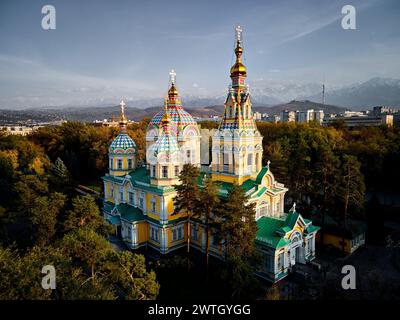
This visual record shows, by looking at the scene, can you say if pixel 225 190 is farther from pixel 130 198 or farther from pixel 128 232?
pixel 130 198

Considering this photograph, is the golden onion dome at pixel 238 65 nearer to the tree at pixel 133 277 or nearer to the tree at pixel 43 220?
the tree at pixel 133 277

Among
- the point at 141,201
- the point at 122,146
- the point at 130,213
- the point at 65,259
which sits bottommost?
the point at 130,213

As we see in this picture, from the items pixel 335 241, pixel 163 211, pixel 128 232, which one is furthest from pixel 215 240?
pixel 335 241

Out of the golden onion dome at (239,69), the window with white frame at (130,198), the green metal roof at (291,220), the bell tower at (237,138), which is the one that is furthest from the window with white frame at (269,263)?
the golden onion dome at (239,69)

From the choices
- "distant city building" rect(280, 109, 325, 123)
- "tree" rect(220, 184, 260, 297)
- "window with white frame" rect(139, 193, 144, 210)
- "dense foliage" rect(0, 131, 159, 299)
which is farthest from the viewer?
"distant city building" rect(280, 109, 325, 123)

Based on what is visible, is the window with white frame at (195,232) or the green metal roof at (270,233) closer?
the green metal roof at (270,233)

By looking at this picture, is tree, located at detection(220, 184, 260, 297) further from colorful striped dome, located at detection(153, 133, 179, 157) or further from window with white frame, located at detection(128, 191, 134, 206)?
window with white frame, located at detection(128, 191, 134, 206)

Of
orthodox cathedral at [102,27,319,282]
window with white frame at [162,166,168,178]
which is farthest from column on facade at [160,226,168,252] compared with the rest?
window with white frame at [162,166,168,178]

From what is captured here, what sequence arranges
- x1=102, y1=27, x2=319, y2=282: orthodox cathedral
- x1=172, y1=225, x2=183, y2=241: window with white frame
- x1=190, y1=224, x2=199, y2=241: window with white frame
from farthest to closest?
x1=190, y1=224, x2=199, y2=241: window with white frame < x1=172, y1=225, x2=183, y2=241: window with white frame < x1=102, y1=27, x2=319, y2=282: orthodox cathedral

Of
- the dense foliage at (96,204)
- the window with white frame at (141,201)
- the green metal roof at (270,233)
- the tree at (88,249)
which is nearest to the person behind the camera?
the dense foliage at (96,204)

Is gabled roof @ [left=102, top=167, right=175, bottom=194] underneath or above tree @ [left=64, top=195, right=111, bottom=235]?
above
